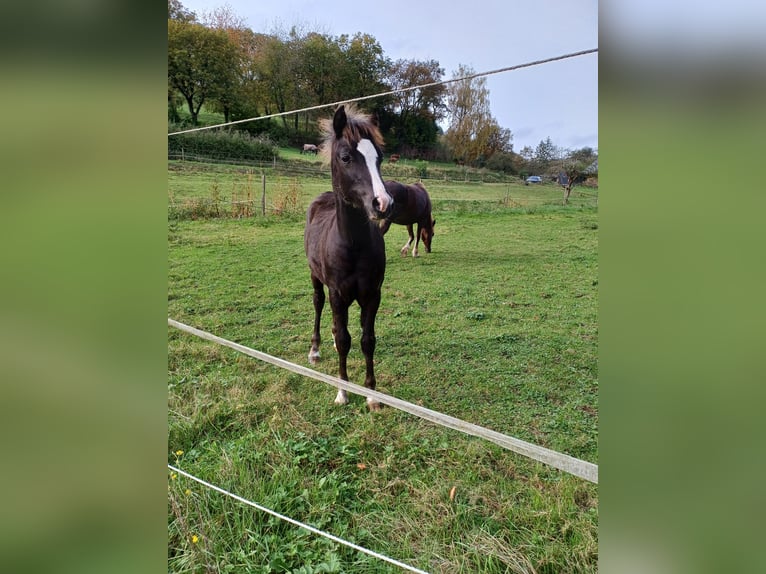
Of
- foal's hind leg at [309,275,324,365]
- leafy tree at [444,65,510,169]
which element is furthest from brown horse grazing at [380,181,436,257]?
foal's hind leg at [309,275,324,365]

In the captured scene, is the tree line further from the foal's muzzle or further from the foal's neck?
the foal's muzzle

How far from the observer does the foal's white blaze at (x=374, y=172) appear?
1.66 m

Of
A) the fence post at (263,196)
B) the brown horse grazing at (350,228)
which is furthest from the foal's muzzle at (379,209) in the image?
the fence post at (263,196)

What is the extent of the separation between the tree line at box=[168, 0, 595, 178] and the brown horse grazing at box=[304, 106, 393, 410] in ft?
1.07

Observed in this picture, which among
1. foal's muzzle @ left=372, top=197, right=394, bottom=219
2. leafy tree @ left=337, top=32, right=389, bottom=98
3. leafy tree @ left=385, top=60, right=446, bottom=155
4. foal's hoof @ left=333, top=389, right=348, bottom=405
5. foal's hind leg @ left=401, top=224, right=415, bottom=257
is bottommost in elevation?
foal's hoof @ left=333, top=389, right=348, bottom=405

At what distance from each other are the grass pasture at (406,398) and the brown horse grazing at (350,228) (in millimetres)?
244

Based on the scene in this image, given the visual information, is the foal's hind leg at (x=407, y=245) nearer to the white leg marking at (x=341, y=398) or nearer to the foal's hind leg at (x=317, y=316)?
the foal's hind leg at (x=317, y=316)

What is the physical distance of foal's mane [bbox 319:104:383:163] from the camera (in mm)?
1719

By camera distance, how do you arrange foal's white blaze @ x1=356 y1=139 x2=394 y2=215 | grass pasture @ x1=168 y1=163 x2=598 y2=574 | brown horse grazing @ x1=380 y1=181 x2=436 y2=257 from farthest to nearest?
brown horse grazing @ x1=380 y1=181 x2=436 y2=257, foal's white blaze @ x1=356 y1=139 x2=394 y2=215, grass pasture @ x1=168 y1=163 x2=598 y2=574

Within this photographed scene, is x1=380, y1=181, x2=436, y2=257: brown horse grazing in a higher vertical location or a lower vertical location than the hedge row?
lower

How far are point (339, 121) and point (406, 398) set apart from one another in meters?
1.40
